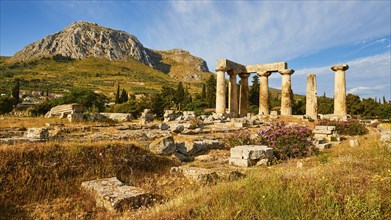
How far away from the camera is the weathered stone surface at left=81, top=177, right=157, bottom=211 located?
572 cm

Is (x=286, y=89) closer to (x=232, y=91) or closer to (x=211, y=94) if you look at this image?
(x=232, y=91)

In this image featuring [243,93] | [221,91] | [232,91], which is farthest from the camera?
[243,93]

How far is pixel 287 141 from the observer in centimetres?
1195

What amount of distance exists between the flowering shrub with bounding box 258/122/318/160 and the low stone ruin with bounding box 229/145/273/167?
4.62ft

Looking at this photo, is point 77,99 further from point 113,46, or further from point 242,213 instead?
point 113,46

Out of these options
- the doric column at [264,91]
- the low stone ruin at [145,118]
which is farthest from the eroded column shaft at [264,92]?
the low stone ruin at [145,118]

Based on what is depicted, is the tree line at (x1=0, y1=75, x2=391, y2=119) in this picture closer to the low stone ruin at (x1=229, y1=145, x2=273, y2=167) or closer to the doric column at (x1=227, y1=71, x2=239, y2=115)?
the doric column at (x1=227, y1=71, x2=239, y2=115)

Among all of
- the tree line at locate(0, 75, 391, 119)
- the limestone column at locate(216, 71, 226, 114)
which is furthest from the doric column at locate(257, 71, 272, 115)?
the tree line at locate(0, 75, 391, 119)

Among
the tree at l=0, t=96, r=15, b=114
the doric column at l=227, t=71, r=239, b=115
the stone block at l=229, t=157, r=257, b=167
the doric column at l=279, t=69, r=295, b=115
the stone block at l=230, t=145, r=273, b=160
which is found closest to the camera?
the stone block at l=229, t=157, r=257, b=167

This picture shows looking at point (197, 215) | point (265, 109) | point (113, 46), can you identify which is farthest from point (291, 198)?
point (113, 46)

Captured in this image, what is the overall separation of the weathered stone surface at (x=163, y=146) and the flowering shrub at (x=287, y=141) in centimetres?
449

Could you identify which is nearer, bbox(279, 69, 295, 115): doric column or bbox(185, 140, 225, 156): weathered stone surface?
bbox(185, 140, 225, 156): weathered stone surface

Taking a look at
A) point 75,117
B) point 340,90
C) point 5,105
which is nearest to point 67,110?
point 75,117

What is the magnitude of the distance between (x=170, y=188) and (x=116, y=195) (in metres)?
1.87
